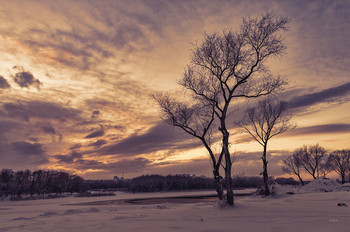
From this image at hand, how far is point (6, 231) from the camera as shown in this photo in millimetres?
10180

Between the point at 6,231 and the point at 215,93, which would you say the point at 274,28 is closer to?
the point at 215,93

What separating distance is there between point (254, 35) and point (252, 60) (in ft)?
6.30

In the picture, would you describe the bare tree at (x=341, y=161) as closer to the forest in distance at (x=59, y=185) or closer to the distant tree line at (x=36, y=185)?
the forest in distance at (x=59, y=185)

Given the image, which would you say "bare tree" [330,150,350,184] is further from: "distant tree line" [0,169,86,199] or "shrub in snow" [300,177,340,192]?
"distant tree line" [0,169,86,199]

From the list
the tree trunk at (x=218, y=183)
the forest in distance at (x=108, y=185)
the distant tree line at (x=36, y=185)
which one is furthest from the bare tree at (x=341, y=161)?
the distant tree line at (x=36, y=185)

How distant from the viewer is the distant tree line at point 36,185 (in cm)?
8100

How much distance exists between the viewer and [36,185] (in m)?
91.9

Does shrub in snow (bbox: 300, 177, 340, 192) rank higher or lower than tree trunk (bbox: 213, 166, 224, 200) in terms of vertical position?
lower

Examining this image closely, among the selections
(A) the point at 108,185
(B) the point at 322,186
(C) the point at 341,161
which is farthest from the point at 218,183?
(A) the point at 108,185

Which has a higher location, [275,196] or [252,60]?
[252,60]

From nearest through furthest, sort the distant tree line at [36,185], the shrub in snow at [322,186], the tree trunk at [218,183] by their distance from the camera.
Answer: the tree trunk at [218,183] < the shrub in snow at [322,186] < the distant tree line at [36,185]

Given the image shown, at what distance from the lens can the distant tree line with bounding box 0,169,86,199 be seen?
81.0m

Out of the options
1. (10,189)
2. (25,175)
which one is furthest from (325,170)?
(25,175)

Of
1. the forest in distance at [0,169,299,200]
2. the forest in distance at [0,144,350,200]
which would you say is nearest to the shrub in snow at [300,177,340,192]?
the forest in distance at [0,144,350,200]
